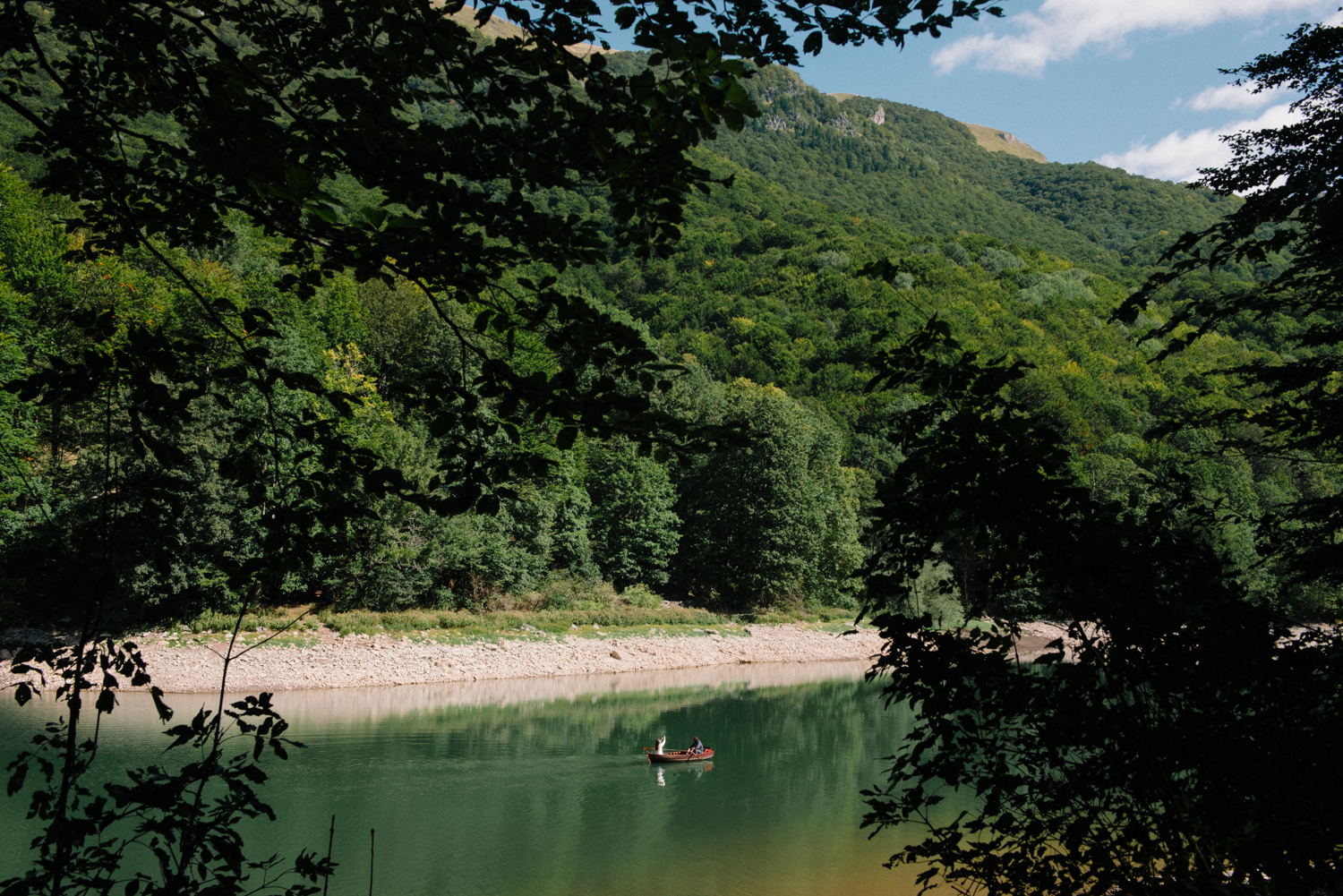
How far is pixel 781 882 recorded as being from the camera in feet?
34.3

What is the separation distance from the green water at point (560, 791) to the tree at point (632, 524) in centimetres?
1151

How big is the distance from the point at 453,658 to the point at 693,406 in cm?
1967

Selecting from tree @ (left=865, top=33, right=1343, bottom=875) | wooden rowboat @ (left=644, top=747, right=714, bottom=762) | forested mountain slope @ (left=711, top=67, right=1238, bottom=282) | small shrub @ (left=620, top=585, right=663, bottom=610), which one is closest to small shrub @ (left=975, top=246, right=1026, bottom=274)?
forested mountain slope @ (left=711, top=67, right=1238, bottom=282)

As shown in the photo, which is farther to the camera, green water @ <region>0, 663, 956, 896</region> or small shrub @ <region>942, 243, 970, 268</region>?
small shrub @ <region>942, 243, 970, 268</region>

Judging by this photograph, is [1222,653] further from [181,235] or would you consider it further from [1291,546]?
[181,235]

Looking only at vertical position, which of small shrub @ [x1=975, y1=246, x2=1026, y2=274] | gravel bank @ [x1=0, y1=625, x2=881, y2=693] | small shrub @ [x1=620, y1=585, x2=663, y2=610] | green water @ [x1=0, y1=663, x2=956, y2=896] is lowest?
green water @ [x1=0, y1=663, x2=956, y2=896]

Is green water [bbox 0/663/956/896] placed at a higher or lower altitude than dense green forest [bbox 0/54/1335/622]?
lower

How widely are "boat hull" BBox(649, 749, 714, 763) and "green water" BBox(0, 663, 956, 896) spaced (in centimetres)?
17

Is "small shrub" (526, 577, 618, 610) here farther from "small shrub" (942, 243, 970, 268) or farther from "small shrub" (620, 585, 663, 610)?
"small shrub" (942, 243, 970, 268)

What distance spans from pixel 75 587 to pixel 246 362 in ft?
2.59

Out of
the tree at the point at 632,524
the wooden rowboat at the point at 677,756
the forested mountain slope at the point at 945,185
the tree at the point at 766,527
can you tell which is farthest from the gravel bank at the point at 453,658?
the forested mountain slope at the point at 945,185

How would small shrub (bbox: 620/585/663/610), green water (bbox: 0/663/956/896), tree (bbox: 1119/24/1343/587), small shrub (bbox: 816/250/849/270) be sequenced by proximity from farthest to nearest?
small shrub (bbox: 816/250/849/270), small shrub (bbox: 620/585/663/610), green water (bbox: 0/663/956/896), tree (bbox: 1119/24/1343/587)

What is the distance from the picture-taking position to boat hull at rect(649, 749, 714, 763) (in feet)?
51.4

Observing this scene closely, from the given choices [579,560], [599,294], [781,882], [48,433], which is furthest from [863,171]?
[781,882]
